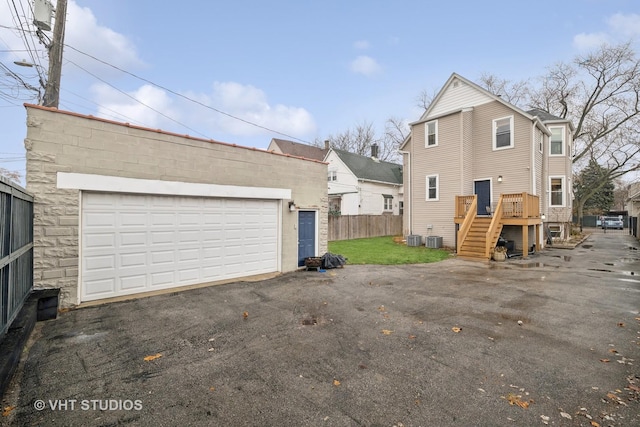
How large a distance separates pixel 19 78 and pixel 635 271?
19221 millimetres

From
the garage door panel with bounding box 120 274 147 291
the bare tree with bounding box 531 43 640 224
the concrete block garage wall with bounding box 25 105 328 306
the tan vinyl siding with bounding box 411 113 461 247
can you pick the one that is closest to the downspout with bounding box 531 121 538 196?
the tan vinyl siding with bounding box 411 113 461 247

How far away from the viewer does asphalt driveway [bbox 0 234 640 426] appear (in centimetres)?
255

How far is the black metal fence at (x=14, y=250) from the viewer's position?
3422 millimetres

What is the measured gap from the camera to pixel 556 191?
56.0 feet

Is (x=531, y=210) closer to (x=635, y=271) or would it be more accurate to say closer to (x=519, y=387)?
(x=635, y=271)

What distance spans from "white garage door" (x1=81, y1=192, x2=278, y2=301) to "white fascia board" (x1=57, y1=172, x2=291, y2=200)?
20 cm

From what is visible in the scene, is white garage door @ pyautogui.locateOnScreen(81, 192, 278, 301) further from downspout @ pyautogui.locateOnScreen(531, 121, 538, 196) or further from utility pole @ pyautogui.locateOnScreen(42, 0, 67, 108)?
downspout @ pyautogui.locateOnScreen(531, 121, 538, 196)

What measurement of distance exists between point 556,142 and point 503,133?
520 centimetres

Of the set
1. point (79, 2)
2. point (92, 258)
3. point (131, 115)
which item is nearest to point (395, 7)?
point (79, 2)

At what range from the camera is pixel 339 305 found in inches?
226

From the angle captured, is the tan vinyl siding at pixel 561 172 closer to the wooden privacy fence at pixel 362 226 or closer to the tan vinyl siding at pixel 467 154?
the tan vinyl siding at pixel 467 154

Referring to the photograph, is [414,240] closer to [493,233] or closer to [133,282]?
[493,233]

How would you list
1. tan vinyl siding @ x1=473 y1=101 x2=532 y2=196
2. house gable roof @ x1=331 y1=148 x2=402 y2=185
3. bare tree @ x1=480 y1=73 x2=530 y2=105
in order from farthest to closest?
bare tree @ x1=480 y1=73 x2=530 y2=105 < house gable roof @ x1=331 y1=148 x2=402 y2=185 < tan vinyl siding @ x1=473 y1=101 x2=532 y2=196

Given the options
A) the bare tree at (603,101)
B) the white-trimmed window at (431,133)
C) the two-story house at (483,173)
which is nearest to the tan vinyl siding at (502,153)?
the two-story house at (483,173)
